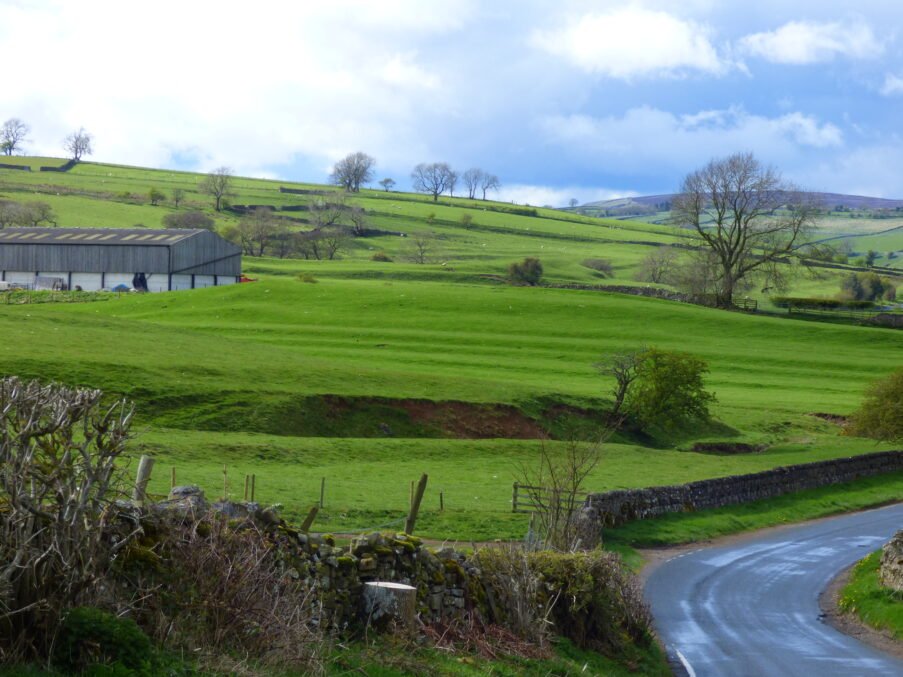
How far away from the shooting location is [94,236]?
12381 cm

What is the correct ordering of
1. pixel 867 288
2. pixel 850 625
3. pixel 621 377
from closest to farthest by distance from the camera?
pixel 850 625
pixel 621 377
pixel 867 288

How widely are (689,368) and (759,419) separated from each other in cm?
738

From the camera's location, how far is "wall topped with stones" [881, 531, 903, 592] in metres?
28.7

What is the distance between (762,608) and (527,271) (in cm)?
12547

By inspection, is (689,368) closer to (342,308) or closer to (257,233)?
(342,308)

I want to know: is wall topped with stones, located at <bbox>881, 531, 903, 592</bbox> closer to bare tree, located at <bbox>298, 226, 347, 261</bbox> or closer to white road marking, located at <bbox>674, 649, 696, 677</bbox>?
white road marking, located at <bbox>674, 649, 696, 677</bbox>

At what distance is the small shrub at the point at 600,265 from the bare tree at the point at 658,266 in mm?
7469

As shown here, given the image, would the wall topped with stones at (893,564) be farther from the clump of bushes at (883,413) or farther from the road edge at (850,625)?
the clump of bushes at (883,413)

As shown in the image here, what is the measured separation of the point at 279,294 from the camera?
105750mm

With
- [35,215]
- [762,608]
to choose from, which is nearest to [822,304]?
[762,608]

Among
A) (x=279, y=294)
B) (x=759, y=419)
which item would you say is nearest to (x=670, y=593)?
(x=759, y=419)

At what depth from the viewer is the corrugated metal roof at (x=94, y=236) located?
120812 millimetres

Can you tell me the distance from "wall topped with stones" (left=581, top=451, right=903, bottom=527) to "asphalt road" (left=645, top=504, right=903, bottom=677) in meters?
2.81

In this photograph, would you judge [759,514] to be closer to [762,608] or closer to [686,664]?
→ [762,608]
